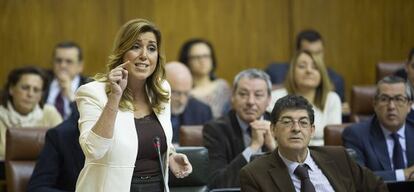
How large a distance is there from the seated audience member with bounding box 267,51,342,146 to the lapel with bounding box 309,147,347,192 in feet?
5.03

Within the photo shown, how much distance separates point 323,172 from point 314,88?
1.76m

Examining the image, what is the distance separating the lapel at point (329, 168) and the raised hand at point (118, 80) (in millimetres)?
1110

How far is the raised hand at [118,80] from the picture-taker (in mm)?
2660

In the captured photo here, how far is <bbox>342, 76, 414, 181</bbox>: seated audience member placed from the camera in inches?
169

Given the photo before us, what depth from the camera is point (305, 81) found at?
515 cm

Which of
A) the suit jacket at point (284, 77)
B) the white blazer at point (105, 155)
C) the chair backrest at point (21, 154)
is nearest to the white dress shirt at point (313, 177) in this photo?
the white blazer at point (105, 155)

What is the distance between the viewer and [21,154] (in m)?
4.29

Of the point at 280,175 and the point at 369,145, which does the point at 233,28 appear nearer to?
the point at 369,145

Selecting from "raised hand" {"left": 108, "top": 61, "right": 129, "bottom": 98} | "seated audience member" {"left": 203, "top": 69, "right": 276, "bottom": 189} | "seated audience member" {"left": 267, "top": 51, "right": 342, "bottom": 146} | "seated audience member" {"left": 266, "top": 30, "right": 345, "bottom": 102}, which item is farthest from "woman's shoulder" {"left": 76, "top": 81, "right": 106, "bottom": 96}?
"seated audience member" {"left": 266, "top": 30, "right": 345, "bottom": 102}

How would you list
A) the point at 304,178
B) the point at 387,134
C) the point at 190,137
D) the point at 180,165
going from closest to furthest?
the point at 180,165
the point at 304,178
the point at 387,134
the point at 190,137

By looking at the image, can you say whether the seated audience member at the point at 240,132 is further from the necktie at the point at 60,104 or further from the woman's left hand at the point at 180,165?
the necktie at the point at 60,104

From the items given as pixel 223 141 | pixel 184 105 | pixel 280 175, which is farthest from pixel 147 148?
pixel 184 105

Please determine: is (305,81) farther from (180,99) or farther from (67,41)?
(67,41)

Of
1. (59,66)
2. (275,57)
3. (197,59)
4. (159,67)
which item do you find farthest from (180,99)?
(159,67)
